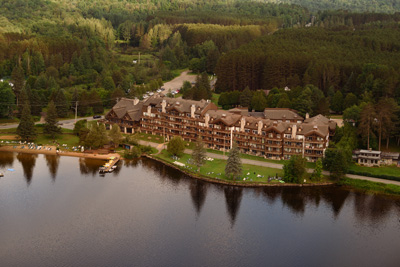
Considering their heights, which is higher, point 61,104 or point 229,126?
point 61,104

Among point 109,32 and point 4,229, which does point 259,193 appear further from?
point 109,32

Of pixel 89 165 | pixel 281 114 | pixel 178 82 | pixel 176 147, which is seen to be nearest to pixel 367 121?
pixel 281 114

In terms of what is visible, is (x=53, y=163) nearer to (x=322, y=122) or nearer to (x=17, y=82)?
(x=17, y=82)

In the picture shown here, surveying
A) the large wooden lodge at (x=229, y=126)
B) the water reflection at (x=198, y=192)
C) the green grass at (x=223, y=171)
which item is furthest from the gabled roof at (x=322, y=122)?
the water reflection at (x=198, y=192)

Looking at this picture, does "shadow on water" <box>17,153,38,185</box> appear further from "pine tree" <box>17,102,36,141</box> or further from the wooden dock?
the wooden dock

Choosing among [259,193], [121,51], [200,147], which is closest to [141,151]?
[200,147]
